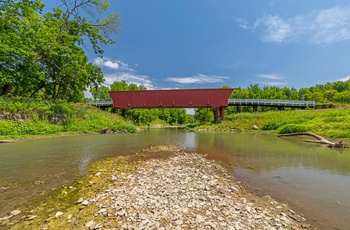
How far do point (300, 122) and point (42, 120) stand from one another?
1350 inches

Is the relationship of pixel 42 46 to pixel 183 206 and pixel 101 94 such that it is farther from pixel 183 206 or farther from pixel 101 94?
pixel 101 94

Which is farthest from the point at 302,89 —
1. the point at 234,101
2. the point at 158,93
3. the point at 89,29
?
the point at 89,29

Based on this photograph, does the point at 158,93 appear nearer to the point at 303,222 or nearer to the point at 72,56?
the point at 72,56

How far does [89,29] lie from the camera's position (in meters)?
27.1

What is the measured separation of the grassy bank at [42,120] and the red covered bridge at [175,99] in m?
14.0

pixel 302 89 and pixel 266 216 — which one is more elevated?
pixel 302 89

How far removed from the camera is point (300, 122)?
26.4 m

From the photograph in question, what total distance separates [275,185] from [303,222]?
2.30 metres

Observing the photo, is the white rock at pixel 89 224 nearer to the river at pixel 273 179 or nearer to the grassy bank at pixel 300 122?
the river at pixel 273 179

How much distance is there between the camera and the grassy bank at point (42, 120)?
58.1 ft

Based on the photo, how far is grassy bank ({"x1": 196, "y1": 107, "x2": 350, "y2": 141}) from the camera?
61.9ft

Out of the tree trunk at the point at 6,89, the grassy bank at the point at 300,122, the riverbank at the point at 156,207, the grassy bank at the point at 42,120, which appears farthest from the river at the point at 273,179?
the tree trunk at the point at 6,89

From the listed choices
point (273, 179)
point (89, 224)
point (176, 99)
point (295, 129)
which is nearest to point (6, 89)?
point (89, 224)

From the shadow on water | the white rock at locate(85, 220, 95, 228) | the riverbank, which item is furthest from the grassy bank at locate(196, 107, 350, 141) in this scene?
the white rock at locate(85, 220, 95, 228)
